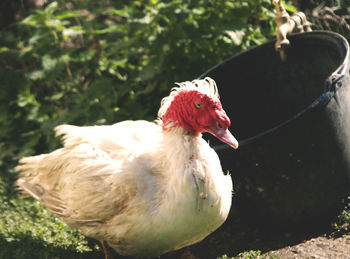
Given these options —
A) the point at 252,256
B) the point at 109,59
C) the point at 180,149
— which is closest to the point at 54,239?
the point at 180,149

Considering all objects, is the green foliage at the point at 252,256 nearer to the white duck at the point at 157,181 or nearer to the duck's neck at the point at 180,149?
the white duck at the point at 157,181

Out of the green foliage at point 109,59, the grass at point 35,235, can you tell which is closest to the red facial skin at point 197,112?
the grass at point 35,235

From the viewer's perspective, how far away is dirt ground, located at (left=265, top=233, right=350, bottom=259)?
314cm

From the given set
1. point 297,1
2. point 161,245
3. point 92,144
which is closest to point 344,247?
point 161,245

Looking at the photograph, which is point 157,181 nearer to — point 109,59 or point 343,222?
point 343,222

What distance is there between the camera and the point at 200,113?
2.89 metres

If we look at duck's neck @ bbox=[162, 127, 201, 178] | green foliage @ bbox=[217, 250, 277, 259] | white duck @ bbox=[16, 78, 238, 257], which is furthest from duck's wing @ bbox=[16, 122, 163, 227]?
green foliage @ bbox=[217, 250, 277, 259]

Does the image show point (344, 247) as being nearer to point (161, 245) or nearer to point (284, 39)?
point (161, 245)

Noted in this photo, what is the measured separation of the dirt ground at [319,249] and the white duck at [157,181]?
1.96 feet

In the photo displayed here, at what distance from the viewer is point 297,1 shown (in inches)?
206

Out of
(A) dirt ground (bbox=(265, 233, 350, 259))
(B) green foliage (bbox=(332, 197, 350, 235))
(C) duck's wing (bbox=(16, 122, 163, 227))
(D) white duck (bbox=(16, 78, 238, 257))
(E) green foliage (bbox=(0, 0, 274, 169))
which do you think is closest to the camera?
(D) white duck (bbox=(16, 78, 238, 257))

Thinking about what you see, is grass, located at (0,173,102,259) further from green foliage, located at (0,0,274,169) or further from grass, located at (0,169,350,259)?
green foliage, located at (0,0,274,169)

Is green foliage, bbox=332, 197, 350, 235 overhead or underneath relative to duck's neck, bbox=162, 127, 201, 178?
underneath

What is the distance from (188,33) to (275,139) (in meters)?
1.91
